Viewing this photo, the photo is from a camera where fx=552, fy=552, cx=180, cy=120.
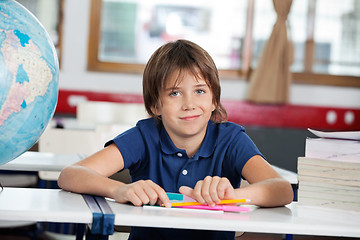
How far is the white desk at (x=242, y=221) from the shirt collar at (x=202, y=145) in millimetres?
383

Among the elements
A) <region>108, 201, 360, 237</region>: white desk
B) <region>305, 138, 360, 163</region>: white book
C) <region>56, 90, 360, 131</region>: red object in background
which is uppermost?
<region>305, 138, 360, 163</region>: white book

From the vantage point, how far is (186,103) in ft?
5.17

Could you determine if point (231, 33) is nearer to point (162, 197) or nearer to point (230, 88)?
point (230, 88)

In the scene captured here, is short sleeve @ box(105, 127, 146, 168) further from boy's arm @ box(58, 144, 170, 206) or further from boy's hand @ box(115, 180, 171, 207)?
boy's hand @ box(115, 180, 171, 207)

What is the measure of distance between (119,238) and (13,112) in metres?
0.71

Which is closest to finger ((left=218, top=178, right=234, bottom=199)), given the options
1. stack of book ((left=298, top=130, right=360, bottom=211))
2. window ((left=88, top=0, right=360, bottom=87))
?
stack of book ((left=298, top=130, right=360, bottom=211))

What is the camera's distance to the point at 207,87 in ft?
5.28

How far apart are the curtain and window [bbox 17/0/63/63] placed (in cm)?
182

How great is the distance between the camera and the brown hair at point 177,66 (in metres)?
1.59

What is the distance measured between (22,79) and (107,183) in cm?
32

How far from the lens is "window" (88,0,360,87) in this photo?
198 inches

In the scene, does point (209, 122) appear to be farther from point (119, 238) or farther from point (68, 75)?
point (68, 75)

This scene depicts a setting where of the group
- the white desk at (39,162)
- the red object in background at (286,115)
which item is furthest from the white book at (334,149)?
the red object in background at (286,115)

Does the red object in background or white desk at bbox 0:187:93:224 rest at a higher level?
white desk at bbox 0:187:93:224
